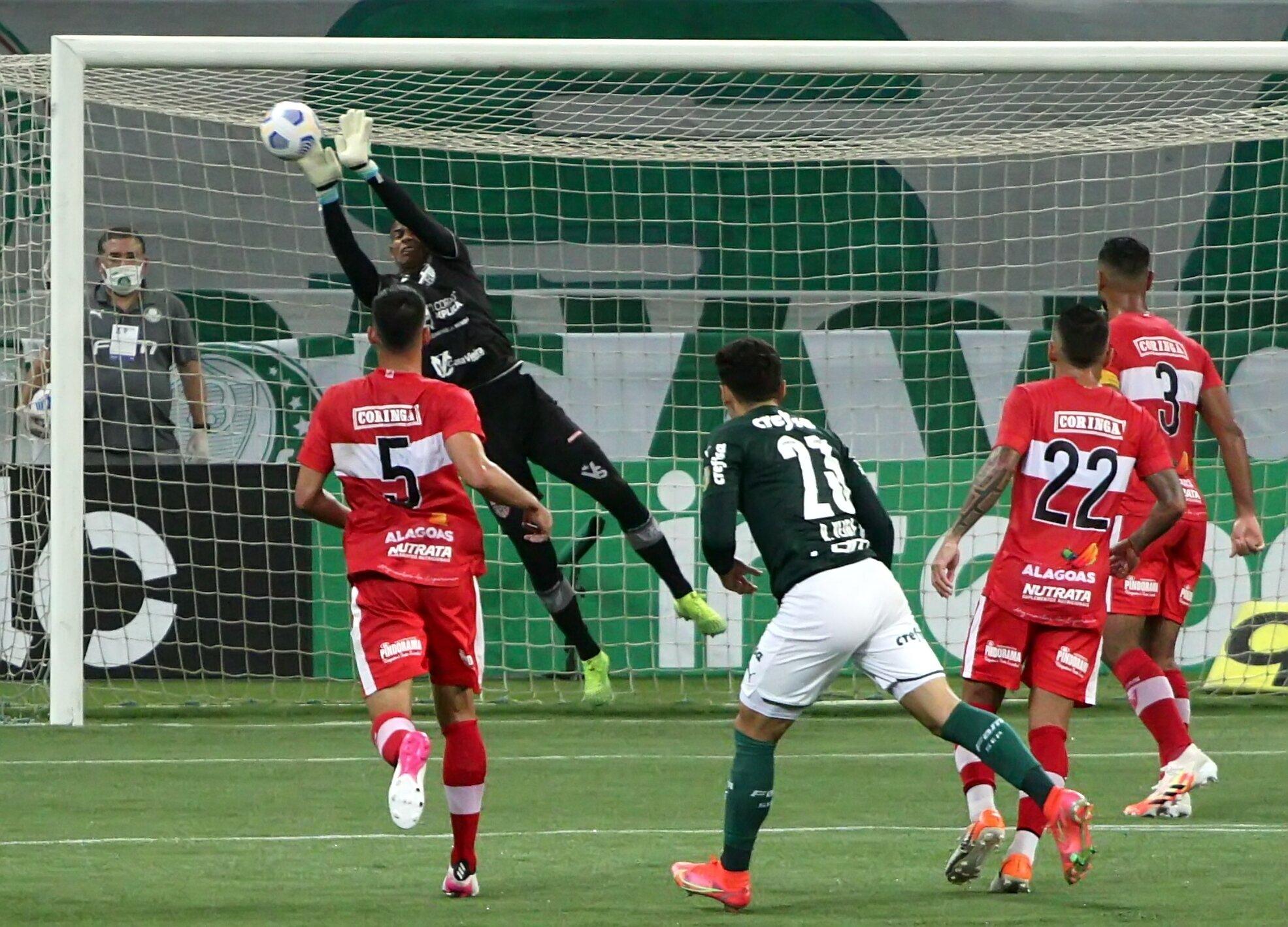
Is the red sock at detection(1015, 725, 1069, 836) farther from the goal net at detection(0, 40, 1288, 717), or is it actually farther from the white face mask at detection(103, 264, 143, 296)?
the white face mask at detection(103, 264, 143, 296)

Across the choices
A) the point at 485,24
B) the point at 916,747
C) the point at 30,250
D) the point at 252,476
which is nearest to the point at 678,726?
the point at 916,747

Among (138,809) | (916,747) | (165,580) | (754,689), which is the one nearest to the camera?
(754,689)

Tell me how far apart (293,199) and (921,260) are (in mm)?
4032

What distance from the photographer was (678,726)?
982 cm

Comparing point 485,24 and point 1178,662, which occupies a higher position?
point 485,24

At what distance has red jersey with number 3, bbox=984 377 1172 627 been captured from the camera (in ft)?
20.1

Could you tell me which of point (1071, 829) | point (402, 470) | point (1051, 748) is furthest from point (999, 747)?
point (402, 470)

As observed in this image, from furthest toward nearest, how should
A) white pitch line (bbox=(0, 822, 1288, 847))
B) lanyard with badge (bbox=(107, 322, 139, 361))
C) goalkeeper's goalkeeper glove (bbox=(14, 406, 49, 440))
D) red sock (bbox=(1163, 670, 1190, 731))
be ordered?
lanyard with badge (bbox=(107, 322, 139, 361)), goalkeeper's goalkeeper glove (bbox=(14, 406, 49, 440)), red sock (bbox=(1163, 670, 1190, 731)), white pitch line (bbox=(0, 822, 1288, 847))

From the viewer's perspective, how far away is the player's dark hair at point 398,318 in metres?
5.68

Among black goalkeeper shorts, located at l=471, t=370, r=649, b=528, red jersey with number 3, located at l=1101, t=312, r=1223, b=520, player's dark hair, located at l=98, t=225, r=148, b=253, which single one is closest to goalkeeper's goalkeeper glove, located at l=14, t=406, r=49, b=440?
player's dark hair, located at l=98, t=225, r=148, b=253

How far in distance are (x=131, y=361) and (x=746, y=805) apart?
6346mm

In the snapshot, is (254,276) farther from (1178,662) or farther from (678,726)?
(1178,662)

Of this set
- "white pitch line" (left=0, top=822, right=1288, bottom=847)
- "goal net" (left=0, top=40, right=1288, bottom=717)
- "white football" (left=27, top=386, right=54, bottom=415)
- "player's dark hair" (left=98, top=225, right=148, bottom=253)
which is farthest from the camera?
"goal net" (left=0, top=40, right=1288, bottom=717)

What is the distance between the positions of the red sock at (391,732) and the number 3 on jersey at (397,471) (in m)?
0.58
